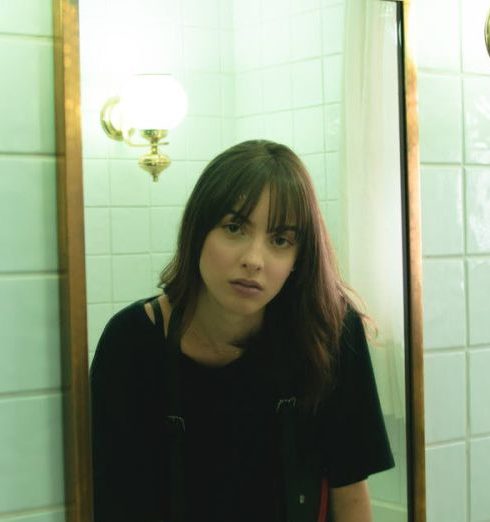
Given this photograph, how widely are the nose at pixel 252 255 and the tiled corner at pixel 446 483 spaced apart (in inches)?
17.2

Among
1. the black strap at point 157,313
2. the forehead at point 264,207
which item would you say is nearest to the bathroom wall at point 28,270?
the black strap at point 157,313

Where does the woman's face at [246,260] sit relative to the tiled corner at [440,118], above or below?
below

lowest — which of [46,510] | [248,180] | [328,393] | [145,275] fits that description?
[46,510]

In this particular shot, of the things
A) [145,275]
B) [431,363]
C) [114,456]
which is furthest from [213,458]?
[431,363]

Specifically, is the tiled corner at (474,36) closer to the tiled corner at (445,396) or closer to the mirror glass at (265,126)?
the mirror glass at (265,126)

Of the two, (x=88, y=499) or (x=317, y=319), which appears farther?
(x=317, y=319)

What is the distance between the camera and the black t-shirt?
0.96 m

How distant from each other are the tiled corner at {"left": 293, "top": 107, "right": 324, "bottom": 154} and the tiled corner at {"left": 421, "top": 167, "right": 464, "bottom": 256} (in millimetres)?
206

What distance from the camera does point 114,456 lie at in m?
0.97

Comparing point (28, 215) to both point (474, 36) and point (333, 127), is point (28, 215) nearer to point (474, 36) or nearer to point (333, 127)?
point (333, 127)

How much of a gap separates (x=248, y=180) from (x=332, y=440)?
0.36m

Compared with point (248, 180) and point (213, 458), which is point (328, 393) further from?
point (248, 180)

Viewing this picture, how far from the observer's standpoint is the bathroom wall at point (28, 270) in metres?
0.93

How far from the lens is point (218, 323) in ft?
3.36
